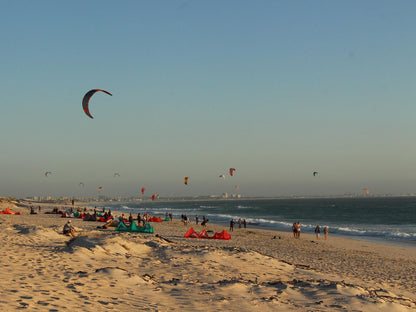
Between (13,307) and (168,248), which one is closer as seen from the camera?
(13,307)

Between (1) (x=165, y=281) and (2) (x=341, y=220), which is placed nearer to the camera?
(1) (x=165, y=281)

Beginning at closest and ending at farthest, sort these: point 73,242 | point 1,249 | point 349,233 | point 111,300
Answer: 1. point 111,300
2. point 1,249
3. point 73,242
4. point 349,233

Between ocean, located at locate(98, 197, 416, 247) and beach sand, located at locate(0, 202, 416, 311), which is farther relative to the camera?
ocean, located at locate(98, 197, 416, 247)

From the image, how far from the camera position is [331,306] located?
7465mm

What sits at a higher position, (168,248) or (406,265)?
(168,248)

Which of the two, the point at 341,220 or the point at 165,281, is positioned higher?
the point at 165,281

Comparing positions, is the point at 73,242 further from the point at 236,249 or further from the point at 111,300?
the point at 111,300

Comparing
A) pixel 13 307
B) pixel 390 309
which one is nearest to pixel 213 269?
pixel 390 309

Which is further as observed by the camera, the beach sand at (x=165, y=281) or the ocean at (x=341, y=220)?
the ocean at (x=341, y=220)

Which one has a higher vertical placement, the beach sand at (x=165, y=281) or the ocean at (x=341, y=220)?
the beach sand at (x=165, y=281)

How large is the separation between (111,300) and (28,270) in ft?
9.79

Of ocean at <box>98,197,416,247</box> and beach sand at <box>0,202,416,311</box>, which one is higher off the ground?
beach sand at <box>0,202,416,311</box>

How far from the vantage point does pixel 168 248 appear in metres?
12.9

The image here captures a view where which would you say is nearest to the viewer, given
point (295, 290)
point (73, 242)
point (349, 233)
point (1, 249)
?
point (295, 290)
